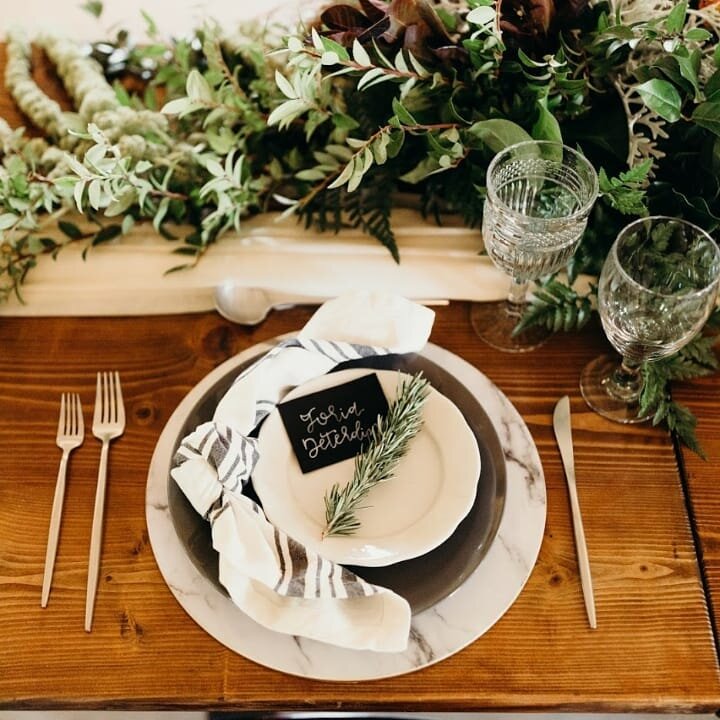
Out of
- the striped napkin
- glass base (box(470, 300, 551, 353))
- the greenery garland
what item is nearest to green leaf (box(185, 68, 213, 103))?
the greenery garland

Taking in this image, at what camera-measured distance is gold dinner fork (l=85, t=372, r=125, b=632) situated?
793mm

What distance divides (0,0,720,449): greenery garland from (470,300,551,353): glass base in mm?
28

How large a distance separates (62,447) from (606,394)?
578 mm

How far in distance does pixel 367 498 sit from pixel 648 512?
11.1 inches

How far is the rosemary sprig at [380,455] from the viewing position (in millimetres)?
771

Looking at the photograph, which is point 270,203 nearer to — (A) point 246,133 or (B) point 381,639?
(A) point 246,133

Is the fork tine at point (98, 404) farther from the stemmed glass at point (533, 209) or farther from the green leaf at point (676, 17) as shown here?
the green leaf at point (676, 17)

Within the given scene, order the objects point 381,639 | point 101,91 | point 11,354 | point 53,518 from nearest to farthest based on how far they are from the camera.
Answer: point 381,639 < point 53,518 < point 11,354 < point 101,91

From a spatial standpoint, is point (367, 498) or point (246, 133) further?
point (246, 133)

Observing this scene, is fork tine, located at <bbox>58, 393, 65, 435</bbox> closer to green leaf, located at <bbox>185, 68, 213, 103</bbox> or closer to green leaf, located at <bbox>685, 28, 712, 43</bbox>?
green leaf, located at <bbox>185, 68, 213, 103</bbox>

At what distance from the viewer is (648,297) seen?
0.80m

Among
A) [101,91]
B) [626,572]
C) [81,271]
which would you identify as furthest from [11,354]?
[626,572]

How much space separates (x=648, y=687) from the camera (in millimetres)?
744

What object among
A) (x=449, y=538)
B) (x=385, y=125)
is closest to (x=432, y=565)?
(x=449, y=538)
